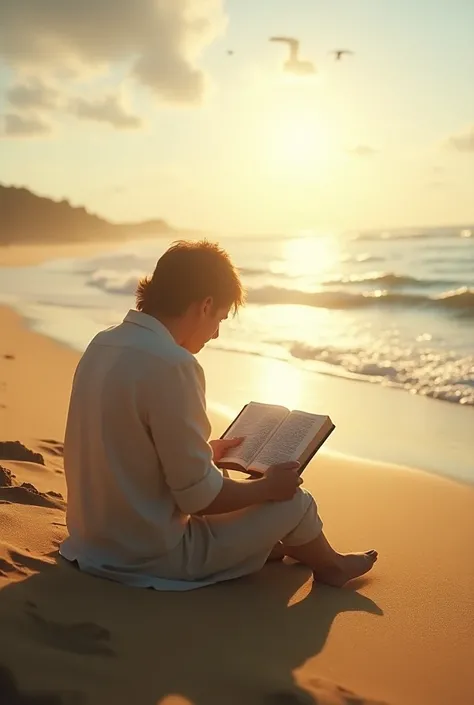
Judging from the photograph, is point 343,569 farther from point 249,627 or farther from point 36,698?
point 36,698

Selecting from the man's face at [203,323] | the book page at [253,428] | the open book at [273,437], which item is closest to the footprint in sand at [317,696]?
the open book at [273,437]

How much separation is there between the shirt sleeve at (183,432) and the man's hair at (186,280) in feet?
0.81

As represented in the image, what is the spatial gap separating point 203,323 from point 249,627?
1.03 meters

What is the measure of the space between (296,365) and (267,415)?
209 inches

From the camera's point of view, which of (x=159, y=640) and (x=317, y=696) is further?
(x=159, y=640)

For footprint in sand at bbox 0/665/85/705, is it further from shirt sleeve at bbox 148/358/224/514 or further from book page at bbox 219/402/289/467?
book page at bbox 219/402/289/467

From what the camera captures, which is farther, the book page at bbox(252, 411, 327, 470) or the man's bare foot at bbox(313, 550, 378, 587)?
the man's bare foot at bbox(313, 550, 378, 587)

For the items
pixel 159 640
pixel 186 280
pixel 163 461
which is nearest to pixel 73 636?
pixel 159 640

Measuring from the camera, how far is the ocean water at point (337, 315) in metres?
8.65

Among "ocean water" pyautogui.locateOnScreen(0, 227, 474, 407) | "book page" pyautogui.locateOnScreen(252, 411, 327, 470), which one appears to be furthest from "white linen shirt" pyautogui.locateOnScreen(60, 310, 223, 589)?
"ocean water" pyautogui.locateOnScreen(0, 227, 474, 407)

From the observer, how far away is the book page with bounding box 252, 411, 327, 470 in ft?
10.6

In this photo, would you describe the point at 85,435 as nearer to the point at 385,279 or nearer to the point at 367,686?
the point at 367,686

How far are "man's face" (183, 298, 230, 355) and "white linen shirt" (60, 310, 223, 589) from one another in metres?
0.13

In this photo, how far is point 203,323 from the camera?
3014 mm
